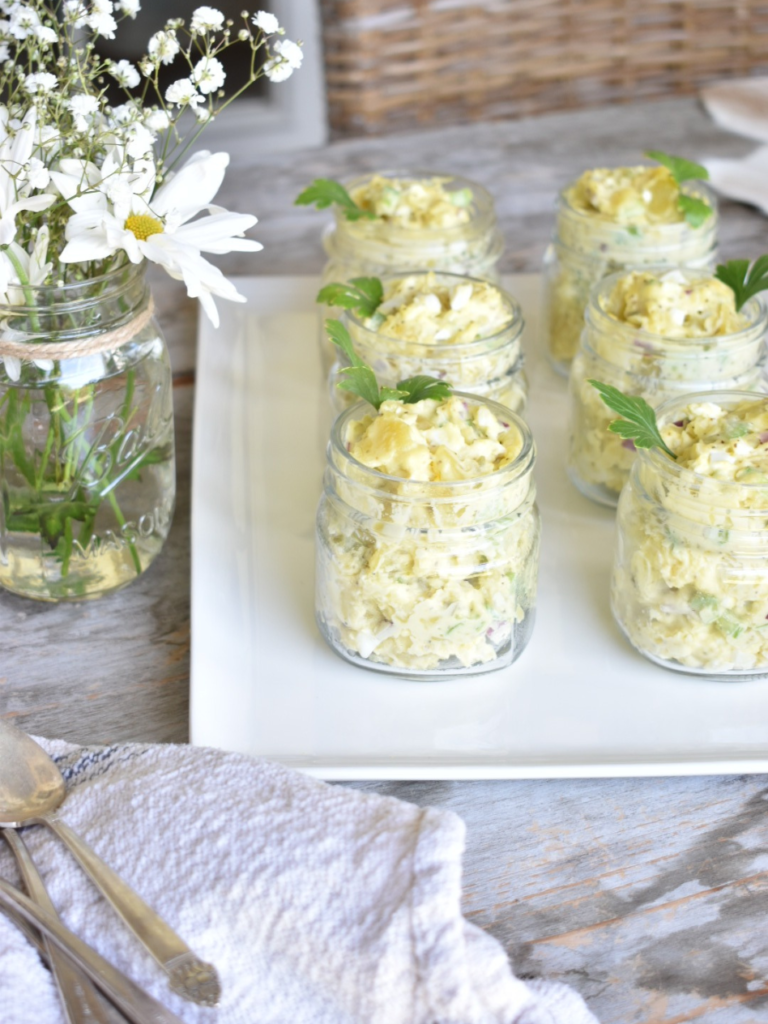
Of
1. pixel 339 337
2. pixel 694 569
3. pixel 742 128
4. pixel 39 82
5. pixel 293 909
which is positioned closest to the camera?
pixel 293 909

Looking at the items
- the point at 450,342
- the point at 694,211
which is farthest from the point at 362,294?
the point at 694,211

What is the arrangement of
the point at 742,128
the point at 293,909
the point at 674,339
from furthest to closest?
1. the point at 742,128
2. the point at 674,339
3. the point at 293,909

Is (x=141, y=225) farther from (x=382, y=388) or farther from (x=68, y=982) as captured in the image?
(x=68, y=982)

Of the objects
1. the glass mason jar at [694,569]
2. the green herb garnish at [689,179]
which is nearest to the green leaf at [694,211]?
the green herb garnish at [689,179]

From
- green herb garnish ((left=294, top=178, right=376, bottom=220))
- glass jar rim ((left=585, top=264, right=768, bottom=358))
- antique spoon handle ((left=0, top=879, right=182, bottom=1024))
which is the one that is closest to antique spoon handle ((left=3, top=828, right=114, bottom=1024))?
antique spoon handle ((left=0, top=879, right=182, bottom=1024))

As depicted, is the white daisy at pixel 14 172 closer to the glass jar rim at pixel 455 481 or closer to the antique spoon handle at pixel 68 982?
the glass jar rim at pixel 455 481

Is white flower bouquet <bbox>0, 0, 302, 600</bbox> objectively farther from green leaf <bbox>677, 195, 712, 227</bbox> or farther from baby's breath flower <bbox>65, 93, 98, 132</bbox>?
green leaf <bbox>677, 195, 712, 227</bbox>
